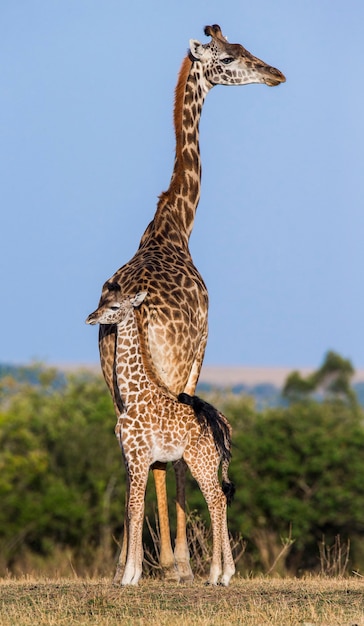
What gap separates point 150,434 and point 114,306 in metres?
1.14

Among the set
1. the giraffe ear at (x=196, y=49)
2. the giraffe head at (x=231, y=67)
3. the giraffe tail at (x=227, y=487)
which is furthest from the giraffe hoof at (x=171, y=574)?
the giraffe ear at (x=196, y=49)

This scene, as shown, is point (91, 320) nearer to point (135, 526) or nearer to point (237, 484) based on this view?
point (135, 526)

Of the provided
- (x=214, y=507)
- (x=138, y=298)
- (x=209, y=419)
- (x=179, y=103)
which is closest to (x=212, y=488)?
(x=214, y=507)

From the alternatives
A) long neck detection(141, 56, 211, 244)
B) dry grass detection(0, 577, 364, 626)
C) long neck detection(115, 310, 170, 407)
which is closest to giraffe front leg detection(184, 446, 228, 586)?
dry grass detection(0, 577, 364, 626)

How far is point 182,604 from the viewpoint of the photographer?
8578mm

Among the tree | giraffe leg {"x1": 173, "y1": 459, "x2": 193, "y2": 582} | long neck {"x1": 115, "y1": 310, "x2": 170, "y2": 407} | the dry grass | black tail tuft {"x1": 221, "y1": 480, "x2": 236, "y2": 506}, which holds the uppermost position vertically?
the tree

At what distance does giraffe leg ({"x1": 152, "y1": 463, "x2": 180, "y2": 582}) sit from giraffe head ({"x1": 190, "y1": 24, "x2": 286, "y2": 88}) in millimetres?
4250

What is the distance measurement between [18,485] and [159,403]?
26099 millimetres

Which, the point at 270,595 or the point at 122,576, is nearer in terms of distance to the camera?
the point at 270,595

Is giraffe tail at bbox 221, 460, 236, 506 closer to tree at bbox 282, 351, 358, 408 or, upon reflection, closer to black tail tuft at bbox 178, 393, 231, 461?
black tail tuft at bbox 178, 393, 231, 461

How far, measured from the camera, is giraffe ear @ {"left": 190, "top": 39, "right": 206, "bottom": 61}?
39.6ft

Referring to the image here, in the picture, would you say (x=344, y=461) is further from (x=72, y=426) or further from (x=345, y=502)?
(x=72, y=426)

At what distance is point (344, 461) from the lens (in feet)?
113

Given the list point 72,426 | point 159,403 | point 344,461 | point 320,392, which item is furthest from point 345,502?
point 320,392
